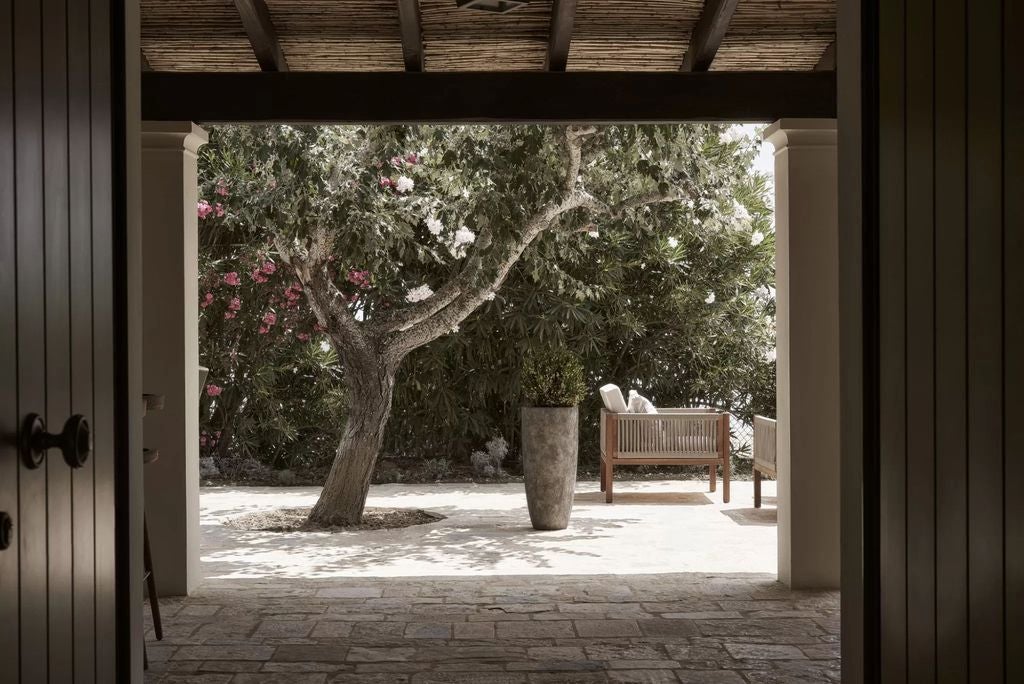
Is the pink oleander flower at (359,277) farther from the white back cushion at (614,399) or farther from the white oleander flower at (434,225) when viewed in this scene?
the white back cushion at (614,399)

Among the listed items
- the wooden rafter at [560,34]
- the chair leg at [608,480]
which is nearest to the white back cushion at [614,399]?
the chair leg at [608,480]

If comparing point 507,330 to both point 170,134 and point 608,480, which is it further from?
point 170,134

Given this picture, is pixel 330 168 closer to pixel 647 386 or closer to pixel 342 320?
pixel 342 320

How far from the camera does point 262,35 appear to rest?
15.7 ft

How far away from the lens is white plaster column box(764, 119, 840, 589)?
527cm

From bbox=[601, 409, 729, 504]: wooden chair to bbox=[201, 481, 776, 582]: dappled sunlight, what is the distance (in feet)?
1.42

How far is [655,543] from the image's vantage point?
708cm
